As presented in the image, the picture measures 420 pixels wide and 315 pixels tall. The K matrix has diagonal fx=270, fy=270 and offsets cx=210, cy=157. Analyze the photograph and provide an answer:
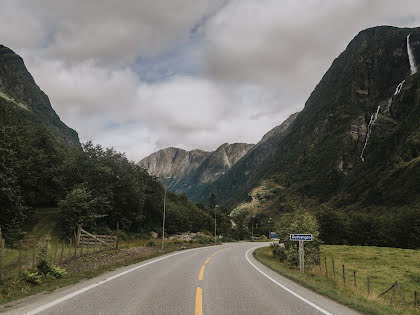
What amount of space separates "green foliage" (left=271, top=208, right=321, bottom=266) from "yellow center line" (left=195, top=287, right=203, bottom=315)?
1627 centimetres

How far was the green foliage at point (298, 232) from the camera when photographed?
76.5 ft

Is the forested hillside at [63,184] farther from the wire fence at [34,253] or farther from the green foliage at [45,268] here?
the green foliage at [45,268]

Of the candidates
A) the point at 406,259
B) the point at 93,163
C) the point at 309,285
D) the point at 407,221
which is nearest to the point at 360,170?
the point at 407,221

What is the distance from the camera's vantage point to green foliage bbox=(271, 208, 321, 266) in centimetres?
2331

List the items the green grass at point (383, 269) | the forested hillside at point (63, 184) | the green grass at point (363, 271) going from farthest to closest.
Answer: the forested hillside at point (63, 184) < the green grass at point (383, 269) < the green grass at point (363, 271)

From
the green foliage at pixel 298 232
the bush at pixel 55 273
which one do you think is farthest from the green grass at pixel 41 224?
the green foliage at pixel 298 232

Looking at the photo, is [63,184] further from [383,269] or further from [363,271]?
[383,269]

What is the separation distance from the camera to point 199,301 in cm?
762

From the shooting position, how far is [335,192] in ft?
598

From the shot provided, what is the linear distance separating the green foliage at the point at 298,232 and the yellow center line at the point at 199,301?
53.4 feet

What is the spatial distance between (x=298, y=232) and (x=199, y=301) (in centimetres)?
1808

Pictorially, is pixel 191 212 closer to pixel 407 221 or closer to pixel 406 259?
pixel 407 221

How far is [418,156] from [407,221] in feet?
291

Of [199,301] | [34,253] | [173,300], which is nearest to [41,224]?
[34,253]
